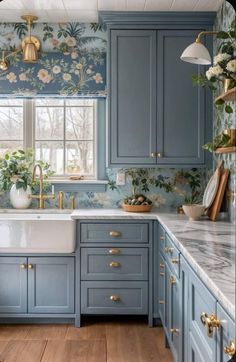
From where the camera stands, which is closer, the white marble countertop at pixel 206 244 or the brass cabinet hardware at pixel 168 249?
the white marble countertop at pixel 206 244

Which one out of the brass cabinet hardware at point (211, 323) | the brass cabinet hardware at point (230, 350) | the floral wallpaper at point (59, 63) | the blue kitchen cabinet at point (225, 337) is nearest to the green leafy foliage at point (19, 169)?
the floral wallpaper at point (59, 63)

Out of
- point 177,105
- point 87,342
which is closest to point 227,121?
point 177,105

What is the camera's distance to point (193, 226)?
114 inches

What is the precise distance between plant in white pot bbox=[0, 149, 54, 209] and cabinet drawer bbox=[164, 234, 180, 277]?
1438 millimetres

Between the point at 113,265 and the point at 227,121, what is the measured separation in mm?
1314

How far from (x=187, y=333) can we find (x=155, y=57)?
2.23m

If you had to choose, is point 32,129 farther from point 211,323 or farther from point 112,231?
point 211,323

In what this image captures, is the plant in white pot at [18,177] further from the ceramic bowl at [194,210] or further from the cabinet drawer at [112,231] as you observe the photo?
the ceramic bowl at [194,210]

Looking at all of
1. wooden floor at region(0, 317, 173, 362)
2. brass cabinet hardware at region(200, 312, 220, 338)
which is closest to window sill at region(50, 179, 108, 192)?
wooden floor at region(0, 317, 173, 362)

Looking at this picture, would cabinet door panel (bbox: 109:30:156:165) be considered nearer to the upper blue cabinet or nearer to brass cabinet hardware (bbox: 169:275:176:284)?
the upper blue cabinet

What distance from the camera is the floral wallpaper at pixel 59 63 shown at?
3.95 m

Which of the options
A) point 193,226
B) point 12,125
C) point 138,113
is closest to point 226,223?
point 193,226

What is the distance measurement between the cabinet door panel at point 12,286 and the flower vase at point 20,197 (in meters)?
0.59

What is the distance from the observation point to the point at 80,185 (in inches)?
158
